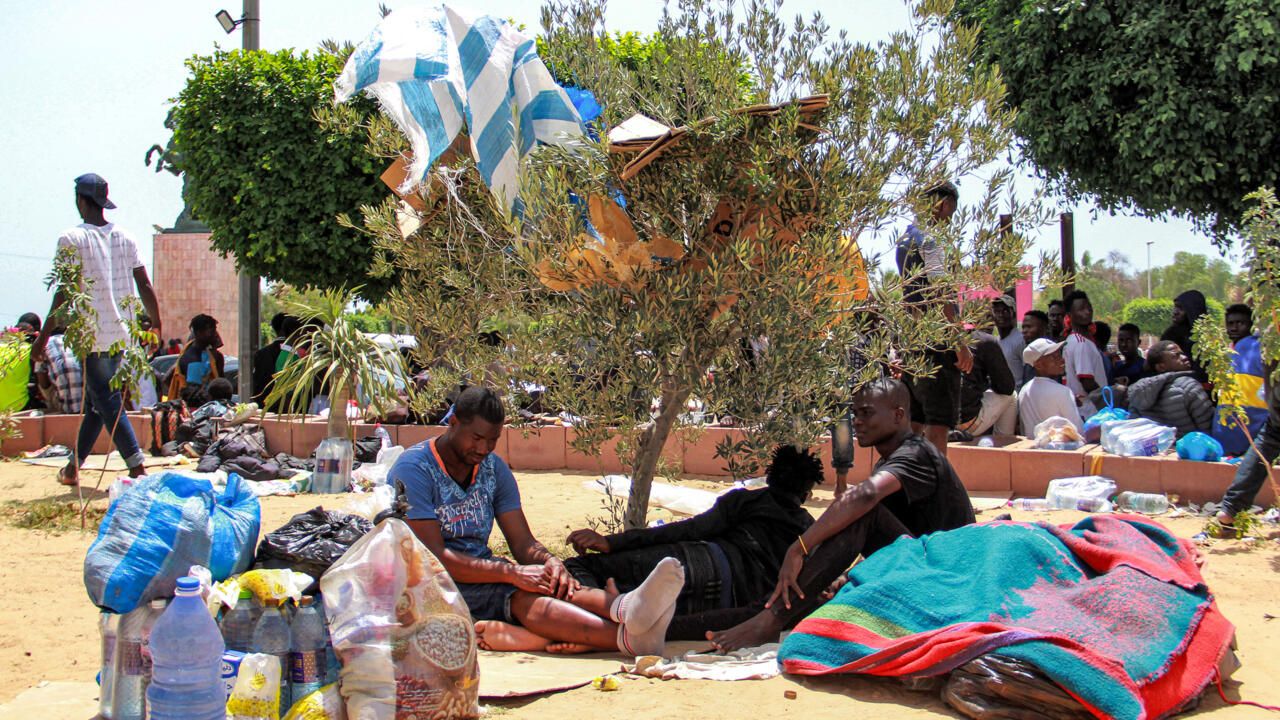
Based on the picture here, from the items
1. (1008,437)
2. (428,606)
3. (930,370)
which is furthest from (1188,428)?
(428,606)

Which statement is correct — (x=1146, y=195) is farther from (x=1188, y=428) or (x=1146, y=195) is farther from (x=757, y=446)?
(x=757, y=446)

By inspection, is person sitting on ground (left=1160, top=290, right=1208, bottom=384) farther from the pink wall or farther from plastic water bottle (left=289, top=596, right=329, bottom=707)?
the pink wall

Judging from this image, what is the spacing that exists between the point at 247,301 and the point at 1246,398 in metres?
10.8

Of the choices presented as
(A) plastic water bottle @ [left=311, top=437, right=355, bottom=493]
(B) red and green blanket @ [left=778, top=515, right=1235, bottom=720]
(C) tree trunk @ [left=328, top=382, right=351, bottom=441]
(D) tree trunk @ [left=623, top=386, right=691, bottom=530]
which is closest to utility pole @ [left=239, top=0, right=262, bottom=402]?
(C) tree trunk @ [left=328, top=382, right=351, bottom=441]

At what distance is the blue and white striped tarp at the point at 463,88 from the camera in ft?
16.1

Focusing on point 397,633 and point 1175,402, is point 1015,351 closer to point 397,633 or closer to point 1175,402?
point 1175,402

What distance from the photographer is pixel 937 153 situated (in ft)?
Answer: 15.8

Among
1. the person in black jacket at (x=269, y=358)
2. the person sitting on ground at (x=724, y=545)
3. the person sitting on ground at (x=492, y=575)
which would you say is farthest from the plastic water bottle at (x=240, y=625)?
the person in black jacket at (x=269, y=358)

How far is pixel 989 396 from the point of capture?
28.6ft

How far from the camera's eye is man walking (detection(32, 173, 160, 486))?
715cm

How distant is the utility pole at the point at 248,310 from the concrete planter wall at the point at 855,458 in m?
2.05

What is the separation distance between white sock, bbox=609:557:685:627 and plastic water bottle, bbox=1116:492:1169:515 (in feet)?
15.0

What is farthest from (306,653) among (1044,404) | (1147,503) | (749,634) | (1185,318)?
(1185,318)

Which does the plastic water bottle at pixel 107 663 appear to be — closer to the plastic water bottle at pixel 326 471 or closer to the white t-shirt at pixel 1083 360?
the plastic water bottle at pixel 326 471
